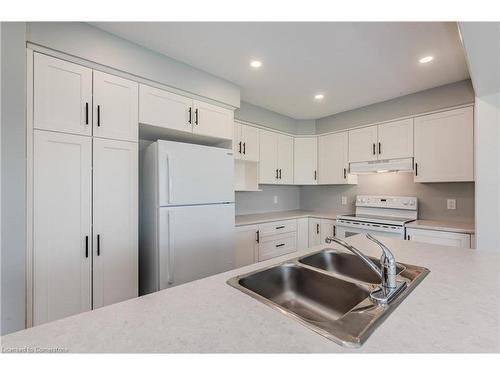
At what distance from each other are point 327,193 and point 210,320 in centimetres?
372

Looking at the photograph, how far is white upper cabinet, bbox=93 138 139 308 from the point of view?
1.77 meters

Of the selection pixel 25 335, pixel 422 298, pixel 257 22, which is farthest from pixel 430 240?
pixel 25 335

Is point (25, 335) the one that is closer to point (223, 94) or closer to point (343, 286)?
point (343, 286)

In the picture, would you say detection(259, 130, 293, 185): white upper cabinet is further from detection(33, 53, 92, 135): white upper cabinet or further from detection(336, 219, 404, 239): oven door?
detection(33, 53, 92, 135): white upper cabinet

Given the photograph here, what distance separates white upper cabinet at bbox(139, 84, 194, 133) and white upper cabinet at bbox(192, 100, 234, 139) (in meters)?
0.07

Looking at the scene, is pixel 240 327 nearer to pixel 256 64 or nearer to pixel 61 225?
pixel 61 225

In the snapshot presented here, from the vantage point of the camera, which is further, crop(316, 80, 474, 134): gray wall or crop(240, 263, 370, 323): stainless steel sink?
crop(316, 80, 474, 134): gray wall

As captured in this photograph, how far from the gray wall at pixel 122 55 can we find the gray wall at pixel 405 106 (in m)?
1.98

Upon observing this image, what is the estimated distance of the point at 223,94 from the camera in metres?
2.55

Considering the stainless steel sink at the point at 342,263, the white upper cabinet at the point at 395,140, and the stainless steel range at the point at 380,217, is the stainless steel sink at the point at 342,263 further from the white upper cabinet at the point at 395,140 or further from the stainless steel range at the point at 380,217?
the white upper cabinet at the point at 395,140

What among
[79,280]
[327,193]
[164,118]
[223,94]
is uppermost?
[223,94]

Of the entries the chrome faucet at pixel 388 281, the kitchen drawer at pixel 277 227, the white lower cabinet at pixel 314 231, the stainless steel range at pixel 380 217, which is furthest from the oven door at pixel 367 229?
the chrome faucet at pixel 388 281

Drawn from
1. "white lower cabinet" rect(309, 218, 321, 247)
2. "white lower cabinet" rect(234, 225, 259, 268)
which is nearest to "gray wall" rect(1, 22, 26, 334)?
"white lower cabinet" rect(234, 225, 259, 268)

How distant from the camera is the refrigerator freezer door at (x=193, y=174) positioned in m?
1.97
